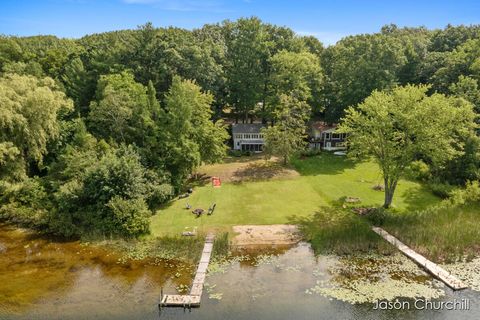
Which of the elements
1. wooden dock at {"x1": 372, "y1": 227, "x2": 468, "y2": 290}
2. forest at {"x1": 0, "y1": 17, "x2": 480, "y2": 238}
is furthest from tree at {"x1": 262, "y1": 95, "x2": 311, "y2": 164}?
wooden dock at {"x1": 372, "y1": 227, "x2": 468, "y2": 290}

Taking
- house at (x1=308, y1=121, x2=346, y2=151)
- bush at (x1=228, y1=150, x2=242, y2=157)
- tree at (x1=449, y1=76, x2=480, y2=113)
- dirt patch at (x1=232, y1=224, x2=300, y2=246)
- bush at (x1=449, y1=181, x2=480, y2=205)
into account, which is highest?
tree at (x1=449, y1=76, x2=480, y2=113)

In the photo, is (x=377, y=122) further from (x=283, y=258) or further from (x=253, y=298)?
(x=253, y=298)

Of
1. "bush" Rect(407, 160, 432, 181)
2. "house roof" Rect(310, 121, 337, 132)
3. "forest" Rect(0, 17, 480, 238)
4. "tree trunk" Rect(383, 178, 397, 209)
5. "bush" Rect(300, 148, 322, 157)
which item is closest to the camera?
"forest" Rect(0, 17, 480, 238)

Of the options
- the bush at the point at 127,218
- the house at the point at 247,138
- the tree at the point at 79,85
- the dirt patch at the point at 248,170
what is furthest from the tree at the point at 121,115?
the house at the point at 247,138

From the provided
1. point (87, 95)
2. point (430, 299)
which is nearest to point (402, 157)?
point (430, 299)

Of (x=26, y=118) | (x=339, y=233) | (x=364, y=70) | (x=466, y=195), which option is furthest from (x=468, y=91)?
(x=26, y=118)

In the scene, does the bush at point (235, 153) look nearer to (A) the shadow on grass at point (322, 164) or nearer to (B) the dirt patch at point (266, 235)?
(A) the shadow on grass at point (322, 164)

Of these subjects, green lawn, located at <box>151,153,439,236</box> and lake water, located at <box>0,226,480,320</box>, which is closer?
lake water, located at <box>0,226,480,320</box>

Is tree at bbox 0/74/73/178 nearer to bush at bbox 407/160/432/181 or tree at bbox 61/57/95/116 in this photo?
tree at bbox 61/57/95/116

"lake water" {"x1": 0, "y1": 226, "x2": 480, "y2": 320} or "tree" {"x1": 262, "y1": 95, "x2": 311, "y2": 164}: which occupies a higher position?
"tree" {"x1": 262, "y1": 95, "x2": 311, "y2": 164}
